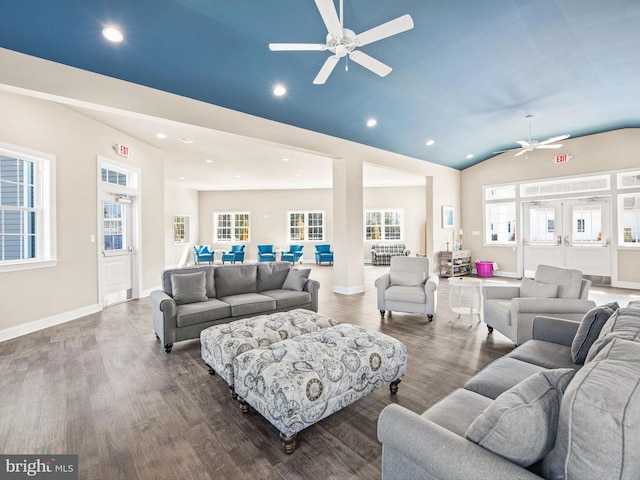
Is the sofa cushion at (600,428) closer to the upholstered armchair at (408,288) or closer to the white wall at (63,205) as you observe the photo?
the upholstered armchair at (408,288)

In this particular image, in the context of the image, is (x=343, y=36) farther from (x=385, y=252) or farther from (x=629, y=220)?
(x=385, y=252)

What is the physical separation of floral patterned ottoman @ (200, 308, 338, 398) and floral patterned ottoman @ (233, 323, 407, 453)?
173 mm

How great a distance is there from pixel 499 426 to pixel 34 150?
5.81 m

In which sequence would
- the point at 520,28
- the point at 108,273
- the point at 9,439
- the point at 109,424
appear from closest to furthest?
the point at 9,439 → the point at 109,424 → the point at 520,28 → the point at 108,273

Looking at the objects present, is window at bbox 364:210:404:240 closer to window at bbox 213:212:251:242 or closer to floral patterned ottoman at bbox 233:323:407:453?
window at bbox 213:212:251:242

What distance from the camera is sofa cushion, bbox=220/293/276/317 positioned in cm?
387

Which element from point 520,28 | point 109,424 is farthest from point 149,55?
point 520,28

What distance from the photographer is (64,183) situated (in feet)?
15.1

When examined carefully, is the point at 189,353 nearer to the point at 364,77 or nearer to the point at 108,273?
the point at 108,273

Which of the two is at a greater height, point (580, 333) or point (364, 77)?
point (364, 77)

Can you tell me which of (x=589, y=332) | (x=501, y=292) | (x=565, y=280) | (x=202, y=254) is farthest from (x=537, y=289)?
(x=202, y=254)

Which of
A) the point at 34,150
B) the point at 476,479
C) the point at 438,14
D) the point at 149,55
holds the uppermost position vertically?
the point at 438,14

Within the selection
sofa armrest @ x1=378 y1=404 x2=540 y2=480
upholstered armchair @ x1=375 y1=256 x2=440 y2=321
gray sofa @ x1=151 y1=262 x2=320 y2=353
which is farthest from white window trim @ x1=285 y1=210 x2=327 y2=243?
sofa armrest @ x1=378 y1=404 x2=540 y2=480

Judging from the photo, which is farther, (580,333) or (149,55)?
(149,55)
